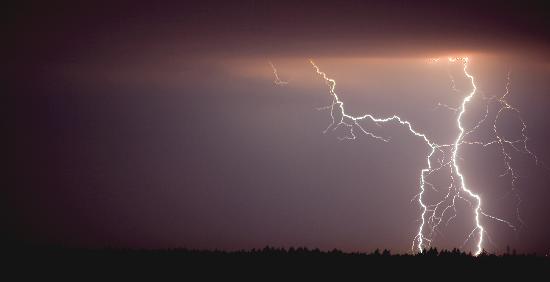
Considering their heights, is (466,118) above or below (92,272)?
above

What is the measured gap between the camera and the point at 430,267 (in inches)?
353

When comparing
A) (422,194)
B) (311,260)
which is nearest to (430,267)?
(311,260)

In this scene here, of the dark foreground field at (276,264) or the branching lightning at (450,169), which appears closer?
the dark foreground field at (276,264)

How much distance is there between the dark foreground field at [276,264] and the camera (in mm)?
8805

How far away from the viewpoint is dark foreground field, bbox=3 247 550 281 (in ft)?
28.9

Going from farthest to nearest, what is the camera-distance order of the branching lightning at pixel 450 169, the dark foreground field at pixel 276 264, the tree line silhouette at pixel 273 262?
the branching lightning at pixel 450 169 < the tree line silhouette at pixel 273 262 < the dark foreground field at pixel 276 264

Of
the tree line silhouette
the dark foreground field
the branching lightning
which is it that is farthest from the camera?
the branching lightning

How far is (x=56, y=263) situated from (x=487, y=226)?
13.5 m

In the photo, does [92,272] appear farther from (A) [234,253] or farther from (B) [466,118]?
(B) [466,118]

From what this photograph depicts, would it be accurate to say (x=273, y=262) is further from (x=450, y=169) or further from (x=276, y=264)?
(x=450, y=169)

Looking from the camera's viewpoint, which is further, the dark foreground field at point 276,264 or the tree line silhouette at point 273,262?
the tree line silhouette at point 273,262

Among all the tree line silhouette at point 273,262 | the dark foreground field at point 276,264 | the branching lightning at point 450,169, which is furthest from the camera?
the branching lightning at point 450,169

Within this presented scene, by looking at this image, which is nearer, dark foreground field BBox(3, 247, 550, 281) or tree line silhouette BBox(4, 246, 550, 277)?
dark foreground field BBox(3, 247, 550, 281)

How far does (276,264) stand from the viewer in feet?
29.6
